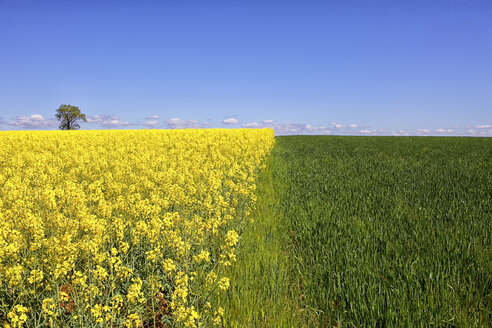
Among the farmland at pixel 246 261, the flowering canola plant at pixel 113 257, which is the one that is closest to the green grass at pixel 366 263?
the farmland at pixel 246 261

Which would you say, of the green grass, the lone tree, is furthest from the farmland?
the lone tree

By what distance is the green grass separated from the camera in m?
3.58

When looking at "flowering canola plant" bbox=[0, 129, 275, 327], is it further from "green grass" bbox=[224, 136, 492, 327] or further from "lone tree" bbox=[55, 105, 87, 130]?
"lone tree" bbox=[55, 105, 87, 130]

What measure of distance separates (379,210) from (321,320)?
420 cm

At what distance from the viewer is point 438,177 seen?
1150cm

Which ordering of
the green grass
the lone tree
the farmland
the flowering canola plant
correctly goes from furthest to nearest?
the lone tree
the green grass
the farmland
the flowering canola plant

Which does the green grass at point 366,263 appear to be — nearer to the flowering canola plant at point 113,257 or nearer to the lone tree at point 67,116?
the flowering canola plant at point 113,257

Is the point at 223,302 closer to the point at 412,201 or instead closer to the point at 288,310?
the point at 288,310

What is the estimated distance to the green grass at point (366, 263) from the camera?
3.58 m

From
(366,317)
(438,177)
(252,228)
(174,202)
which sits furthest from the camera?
(438,177)

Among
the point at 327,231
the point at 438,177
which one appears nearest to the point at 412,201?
the point at 327,231

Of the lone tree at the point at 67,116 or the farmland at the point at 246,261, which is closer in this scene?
the farmland at the point at 246,261

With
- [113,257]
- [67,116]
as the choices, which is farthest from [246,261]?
[67,116]

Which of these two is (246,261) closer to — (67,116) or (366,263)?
(366,263)
